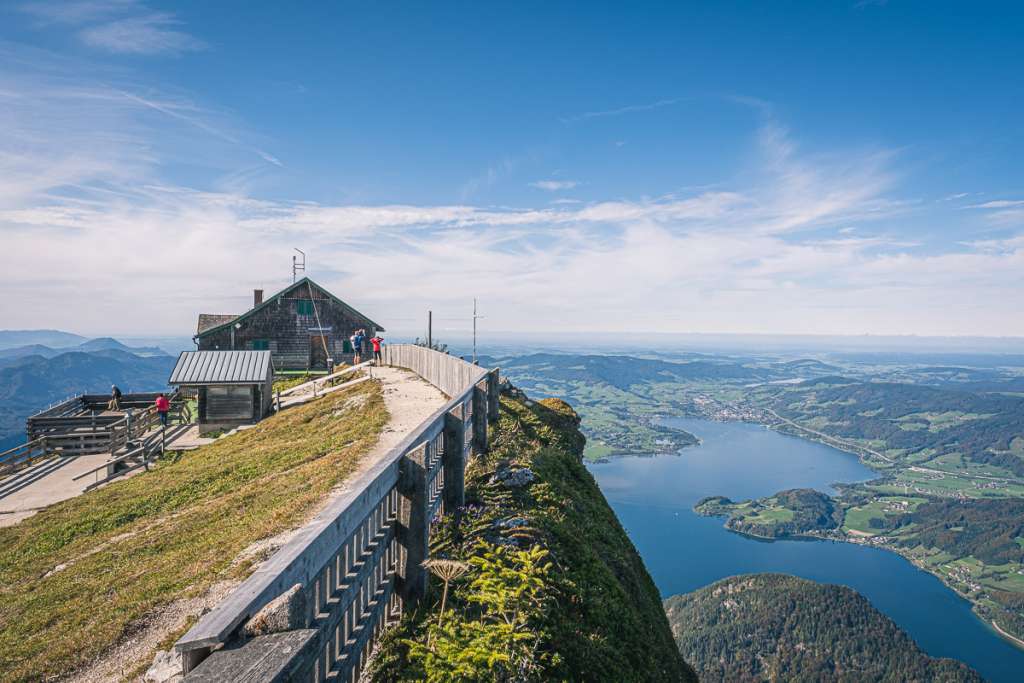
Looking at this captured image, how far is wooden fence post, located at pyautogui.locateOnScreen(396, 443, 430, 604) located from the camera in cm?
548

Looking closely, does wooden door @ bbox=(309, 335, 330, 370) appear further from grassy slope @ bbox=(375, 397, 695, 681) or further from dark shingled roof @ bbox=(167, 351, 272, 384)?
grassy slope @ bbox=(375, 397, 695, 681)

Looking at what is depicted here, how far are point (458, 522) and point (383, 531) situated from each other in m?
2.42

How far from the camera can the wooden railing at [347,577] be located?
2469 mm

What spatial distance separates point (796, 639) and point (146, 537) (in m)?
108

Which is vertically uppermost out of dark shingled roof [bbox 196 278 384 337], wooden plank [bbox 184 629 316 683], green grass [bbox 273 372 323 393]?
dark shingled roof [bbox 196 278 384 337]

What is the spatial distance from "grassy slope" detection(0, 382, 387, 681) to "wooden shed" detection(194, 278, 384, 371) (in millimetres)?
21133

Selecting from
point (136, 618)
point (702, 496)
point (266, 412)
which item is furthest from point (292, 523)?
point (702, 496)

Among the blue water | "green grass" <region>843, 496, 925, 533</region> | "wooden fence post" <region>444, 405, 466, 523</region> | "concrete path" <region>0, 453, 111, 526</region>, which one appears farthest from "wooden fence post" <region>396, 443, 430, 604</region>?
"green grass" <region>843, 496, 925, 533</region>

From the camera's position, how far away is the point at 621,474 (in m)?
184

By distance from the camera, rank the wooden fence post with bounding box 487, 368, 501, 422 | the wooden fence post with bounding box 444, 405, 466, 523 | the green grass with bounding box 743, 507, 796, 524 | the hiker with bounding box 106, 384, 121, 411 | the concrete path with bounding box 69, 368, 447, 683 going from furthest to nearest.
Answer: the green grass with bounding box 743, 507, 796, 524
the hiker with bounding box 106, 384, 121, 411
the wooden fence post with bounding box 487, 368, 501, 422
the wooden fence post with bounding box 444, 405, 466, 523
the concrete path with bounding box 69, 368, 447, 683

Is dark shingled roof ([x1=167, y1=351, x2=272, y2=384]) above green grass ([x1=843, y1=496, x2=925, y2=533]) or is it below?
above

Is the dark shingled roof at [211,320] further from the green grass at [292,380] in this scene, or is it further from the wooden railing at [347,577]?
the wooden railing at [347,577]

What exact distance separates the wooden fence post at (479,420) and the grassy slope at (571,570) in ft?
1.13

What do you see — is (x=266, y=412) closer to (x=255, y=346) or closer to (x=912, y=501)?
(x=255, y=346)
